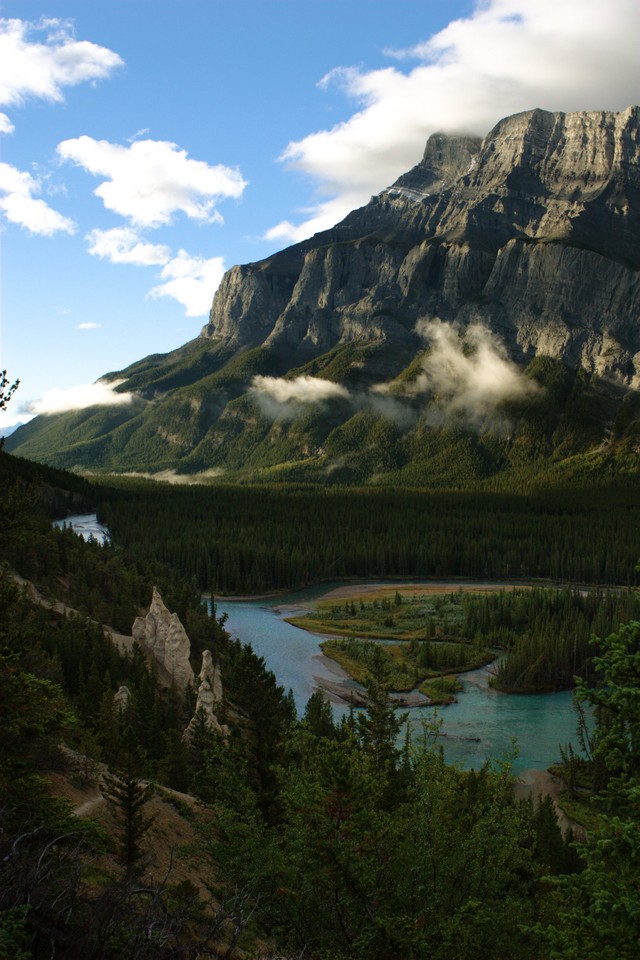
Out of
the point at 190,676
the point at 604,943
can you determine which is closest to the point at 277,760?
the point at 604,943

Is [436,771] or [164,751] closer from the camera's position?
[436,771]

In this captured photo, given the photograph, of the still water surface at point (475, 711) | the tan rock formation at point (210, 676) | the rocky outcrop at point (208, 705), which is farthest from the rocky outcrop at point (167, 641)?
the still water surface at point (475, 711)

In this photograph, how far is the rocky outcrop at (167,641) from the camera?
71.8m

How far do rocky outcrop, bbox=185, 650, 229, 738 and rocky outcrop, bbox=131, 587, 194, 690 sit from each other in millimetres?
4103

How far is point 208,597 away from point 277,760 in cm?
12409

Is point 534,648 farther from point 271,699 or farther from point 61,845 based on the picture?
point 61,845

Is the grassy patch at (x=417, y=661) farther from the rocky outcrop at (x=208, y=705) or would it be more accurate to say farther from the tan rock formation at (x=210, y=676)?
the rocky outcrop at (x=208, y=705)

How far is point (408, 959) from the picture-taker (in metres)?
19.1

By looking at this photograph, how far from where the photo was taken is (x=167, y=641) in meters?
72.7

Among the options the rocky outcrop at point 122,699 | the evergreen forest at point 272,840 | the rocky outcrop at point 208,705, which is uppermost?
the evergreen forest at point 272,840

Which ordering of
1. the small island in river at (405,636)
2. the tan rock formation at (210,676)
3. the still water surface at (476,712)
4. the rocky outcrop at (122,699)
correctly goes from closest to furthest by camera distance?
the rocky outcrop at (122,699) < the tan rock formation at (210,676) < the still water surface at (476,712) < the small island in river at (405,636)

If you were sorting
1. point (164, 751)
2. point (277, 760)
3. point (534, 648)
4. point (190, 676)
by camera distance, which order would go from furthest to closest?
point (534, 648) < point (190, 676) < point (164, 751) < point (277, 760)

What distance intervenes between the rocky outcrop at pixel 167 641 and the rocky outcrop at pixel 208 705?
410 cm

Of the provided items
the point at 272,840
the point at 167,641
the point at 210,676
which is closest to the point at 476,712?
the point at 210,676
